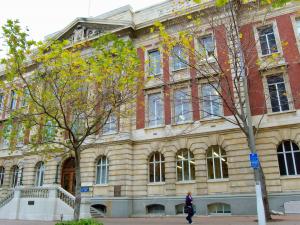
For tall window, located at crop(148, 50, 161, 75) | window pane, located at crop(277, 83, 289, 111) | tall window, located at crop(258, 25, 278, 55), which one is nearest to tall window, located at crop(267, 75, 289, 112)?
window pane, located at crop(277, 83, 289, 111)

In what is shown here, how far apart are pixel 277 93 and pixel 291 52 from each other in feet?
9.68

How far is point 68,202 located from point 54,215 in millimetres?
1215

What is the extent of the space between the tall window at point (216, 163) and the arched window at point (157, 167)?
3499 mm

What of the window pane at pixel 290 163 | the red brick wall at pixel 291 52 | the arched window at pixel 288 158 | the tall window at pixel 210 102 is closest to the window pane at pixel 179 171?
the tall window at pixel 210 102

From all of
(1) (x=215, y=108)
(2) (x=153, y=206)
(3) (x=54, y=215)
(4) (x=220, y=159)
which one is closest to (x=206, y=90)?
(1) (x=215, y=108)

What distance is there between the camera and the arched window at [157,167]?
857 inches

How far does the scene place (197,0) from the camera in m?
6.90

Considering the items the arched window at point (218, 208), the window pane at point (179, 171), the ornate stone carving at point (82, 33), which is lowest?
the arched window at point (218, 208)

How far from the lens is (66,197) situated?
20688 mm

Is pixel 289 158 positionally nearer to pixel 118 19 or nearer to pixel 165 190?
pixel 165 190

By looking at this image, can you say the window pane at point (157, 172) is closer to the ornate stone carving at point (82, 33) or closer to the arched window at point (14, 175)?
the ornate stone carving at point (82, 33)

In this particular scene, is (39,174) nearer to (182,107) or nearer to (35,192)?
(35,192)

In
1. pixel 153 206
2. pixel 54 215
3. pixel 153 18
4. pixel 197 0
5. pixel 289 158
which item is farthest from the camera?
pixel 153 18

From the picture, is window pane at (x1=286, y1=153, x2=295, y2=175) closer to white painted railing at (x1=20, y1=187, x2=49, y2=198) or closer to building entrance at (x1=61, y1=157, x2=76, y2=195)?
white painted railing at (x1=20, y1=187, x2=49, y2=198)
